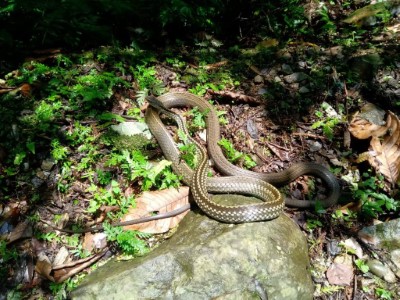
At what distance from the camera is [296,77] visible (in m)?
7.98

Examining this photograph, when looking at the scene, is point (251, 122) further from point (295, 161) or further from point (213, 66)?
point (213, 66)

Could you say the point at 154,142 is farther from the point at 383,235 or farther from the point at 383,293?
the point at 383,293

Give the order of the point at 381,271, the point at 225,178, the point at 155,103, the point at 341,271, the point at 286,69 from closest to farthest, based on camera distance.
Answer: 1. the point at 381,271
2. the point at 341,271
3. the point at 225,178
4. the point at 155,103
5. the point at 286,69

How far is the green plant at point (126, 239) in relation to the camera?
16.1ft

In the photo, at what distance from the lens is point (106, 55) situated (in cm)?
782

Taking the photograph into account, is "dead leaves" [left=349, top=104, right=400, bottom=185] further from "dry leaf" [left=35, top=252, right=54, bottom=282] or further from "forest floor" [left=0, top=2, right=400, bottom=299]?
"dry leaf" [left=35, top=252, right=54, bottom=282]

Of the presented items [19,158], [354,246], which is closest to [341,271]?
[354,246]

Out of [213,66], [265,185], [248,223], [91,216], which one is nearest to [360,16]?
[213,66]

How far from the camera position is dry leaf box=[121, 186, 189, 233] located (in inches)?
213

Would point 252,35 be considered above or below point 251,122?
above

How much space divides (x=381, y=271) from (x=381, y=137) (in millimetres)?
2674

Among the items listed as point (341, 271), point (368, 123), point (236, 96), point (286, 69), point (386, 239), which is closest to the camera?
point (341, 271)

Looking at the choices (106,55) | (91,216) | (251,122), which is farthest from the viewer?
(106,55)

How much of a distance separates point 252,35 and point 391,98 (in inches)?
151
